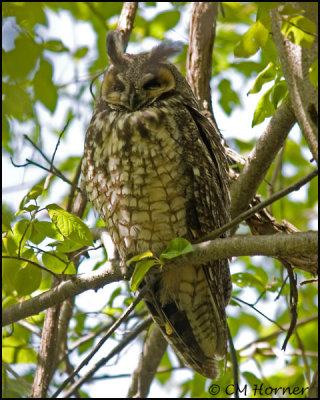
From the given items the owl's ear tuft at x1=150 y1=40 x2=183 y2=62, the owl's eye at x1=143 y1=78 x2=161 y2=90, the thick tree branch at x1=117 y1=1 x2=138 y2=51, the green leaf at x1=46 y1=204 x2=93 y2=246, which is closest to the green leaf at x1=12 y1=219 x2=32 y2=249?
the green leaf at x1=46 y1=204 x2=93 y2=246

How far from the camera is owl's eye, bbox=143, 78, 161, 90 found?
2.74 m

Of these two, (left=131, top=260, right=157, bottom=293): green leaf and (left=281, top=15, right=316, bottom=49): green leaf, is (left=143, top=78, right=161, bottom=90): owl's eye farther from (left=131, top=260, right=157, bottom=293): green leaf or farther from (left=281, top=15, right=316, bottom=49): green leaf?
(left=281, top=15, right=316, bottom=49): green leaf

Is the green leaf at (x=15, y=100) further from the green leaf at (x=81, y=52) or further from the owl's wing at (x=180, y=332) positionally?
the green leaf at (x=81, y=52)

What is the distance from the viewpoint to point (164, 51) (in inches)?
117

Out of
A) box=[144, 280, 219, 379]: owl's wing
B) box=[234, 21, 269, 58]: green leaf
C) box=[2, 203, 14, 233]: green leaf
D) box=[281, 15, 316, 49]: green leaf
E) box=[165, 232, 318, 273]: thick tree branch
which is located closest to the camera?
box=[281, 15, 316, 49]: green leaf

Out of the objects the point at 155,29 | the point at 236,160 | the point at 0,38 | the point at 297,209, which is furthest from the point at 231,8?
the point at 0,38

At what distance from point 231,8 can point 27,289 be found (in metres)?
2.46

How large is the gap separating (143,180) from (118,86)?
600mm

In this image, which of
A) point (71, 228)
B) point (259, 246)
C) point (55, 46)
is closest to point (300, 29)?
point (259, 246)

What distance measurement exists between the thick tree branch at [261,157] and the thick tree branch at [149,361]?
86 cm

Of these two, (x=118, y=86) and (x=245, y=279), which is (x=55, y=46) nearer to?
(x=118, y=86)

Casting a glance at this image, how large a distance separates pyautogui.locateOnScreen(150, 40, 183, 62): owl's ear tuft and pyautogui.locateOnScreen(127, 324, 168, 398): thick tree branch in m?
1.43

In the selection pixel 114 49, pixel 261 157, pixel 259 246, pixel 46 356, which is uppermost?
pixel 114 49

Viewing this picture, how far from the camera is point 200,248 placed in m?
1.80
